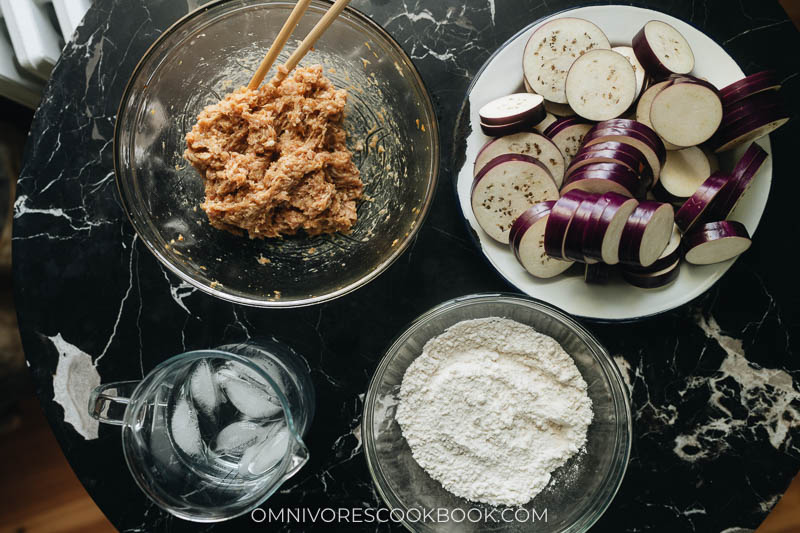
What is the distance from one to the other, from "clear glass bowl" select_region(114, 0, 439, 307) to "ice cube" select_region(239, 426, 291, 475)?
0.34m

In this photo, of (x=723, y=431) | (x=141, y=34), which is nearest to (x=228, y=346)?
(x=141, y=34)

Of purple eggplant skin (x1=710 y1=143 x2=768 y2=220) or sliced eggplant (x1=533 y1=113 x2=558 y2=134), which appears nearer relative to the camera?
purple eggplant skin (x1=710 y1=143 x2=768 y2=220)

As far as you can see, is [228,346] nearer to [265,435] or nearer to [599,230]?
[265,435]

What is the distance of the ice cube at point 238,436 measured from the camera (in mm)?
1510

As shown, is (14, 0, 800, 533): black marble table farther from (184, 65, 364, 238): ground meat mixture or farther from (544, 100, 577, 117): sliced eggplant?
(184, 65, 364, 238): ground meat mixture

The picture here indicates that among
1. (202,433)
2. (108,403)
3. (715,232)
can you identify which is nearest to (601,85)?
(715,232)

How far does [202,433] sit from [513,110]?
113 cm

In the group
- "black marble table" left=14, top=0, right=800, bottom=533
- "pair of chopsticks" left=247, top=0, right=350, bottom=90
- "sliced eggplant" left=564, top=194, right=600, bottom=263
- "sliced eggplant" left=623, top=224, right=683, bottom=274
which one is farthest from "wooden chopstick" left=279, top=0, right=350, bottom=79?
"sliced eggplant" left=623, top=224, right=683, bottom=274

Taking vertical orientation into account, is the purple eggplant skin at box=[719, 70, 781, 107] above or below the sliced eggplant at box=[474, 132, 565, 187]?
above

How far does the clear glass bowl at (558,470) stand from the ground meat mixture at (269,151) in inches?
17.0

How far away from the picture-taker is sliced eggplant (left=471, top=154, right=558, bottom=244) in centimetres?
147

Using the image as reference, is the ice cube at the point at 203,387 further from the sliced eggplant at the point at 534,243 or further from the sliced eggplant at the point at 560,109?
the sliced eggplant at the point at 560,109

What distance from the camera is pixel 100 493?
165 centimetres

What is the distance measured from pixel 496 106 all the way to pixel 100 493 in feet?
4.94
